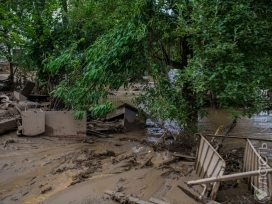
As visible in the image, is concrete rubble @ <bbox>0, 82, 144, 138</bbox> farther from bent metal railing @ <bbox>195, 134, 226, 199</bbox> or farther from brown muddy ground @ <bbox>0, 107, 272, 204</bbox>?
bent metal railing @ <bbox>195, 134, 226, 199</bbox>

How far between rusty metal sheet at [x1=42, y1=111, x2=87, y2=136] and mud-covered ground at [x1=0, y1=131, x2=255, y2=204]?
27 centimetres

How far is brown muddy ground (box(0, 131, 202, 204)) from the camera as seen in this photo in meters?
4.90

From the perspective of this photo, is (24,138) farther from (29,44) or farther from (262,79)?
(262,79)

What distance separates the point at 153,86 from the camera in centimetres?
743

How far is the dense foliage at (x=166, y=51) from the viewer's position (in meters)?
5.02

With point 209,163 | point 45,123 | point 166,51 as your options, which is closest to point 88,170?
point 209,163

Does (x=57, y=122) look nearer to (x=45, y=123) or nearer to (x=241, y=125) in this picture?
(x=45, y=123)

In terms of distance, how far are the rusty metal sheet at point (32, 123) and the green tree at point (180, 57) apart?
3.49 ft

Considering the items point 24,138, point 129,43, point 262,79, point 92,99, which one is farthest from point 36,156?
point 262,79

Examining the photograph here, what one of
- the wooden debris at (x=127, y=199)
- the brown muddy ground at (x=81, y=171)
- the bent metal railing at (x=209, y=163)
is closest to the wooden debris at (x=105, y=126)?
the brown muddy ground at (x=81, y=171)

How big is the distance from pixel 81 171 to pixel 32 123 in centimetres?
309

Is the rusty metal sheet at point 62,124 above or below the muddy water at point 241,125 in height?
above

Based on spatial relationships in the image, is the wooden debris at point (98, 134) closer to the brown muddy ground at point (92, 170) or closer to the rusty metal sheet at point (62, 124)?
the brown muddy ground at point (92, 170)

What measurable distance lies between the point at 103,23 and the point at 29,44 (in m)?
3.16
